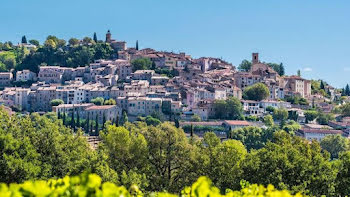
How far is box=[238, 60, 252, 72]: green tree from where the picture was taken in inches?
4313

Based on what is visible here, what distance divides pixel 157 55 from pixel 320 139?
40.9m

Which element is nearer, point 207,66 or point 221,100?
point 221,100

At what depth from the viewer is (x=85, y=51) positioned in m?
100

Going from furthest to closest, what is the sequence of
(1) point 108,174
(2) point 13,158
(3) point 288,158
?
(3) point 288,158, (1) point 108,174, (2) point 13,158

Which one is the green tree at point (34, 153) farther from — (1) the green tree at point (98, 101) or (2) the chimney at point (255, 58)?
(2) the chimney at point (255, 58)

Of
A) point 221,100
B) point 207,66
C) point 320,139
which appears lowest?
point 320,139

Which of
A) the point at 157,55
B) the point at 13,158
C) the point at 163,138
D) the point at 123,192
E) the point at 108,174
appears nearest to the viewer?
the point at 123,192

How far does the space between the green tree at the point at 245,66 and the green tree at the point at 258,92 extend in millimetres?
25623

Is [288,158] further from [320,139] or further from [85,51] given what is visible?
[85,51]

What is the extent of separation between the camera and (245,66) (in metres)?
110

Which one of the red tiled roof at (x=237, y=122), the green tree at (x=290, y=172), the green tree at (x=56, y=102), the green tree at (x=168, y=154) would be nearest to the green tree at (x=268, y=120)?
the red tiled roof at (x=237, y=122)

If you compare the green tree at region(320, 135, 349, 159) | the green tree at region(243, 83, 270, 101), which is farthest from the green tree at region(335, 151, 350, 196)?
the green tree at region(243, 83, 270, 101)

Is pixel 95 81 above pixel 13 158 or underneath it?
above

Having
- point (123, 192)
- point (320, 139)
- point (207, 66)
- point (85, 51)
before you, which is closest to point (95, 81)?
point (85, 51)
